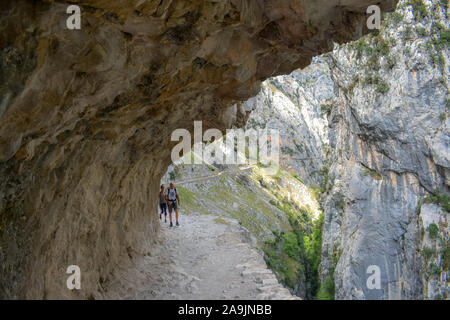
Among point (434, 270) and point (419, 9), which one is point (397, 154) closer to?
point (434, 270)

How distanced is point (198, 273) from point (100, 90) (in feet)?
22.2

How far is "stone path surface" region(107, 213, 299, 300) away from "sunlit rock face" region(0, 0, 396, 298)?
2.72 ft

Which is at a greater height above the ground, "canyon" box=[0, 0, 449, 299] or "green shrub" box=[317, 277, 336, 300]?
"canyon" box=[0, 0, 449, 299]

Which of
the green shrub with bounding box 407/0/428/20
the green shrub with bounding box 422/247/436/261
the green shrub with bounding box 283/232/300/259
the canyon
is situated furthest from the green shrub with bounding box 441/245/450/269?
the canyon

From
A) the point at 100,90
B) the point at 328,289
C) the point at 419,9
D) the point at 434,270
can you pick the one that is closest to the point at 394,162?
the point at 434,270

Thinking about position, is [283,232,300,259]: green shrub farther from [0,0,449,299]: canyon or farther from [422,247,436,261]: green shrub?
[0,0,449,299]: canyon

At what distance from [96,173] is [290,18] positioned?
5052mm

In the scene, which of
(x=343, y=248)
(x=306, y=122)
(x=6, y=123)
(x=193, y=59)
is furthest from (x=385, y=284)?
(x=306, y=122)

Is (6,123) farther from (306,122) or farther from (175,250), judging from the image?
(306,122)

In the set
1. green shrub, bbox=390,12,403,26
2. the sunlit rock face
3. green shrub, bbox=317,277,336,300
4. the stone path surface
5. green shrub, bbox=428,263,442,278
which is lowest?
green shrub, bbox=317,277,336,300

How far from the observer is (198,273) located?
9.88 meters

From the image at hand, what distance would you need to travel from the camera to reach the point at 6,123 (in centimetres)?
345

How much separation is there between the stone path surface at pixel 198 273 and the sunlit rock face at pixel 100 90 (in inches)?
32.7

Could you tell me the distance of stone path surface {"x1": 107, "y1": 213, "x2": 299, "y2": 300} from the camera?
8.07m
